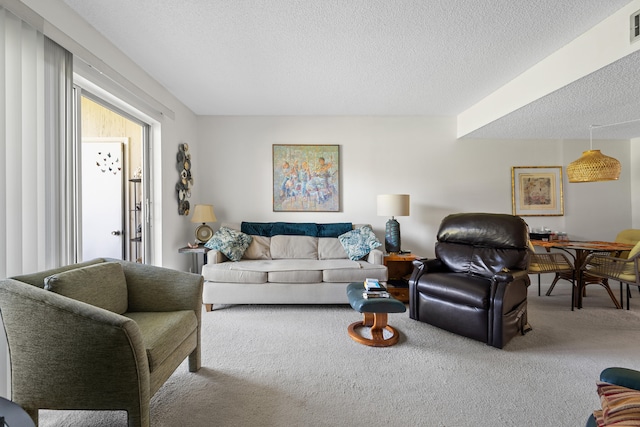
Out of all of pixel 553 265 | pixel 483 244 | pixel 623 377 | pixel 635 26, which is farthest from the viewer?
pixel 553 265

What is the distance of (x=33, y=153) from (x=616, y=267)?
17.3ft

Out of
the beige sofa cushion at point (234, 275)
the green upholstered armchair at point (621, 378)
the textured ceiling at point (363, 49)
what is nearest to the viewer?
the green upholstered armchair at point (621, 378)

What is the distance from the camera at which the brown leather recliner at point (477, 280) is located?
85.5 inches

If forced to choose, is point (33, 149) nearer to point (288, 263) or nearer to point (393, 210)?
point (288, 263)

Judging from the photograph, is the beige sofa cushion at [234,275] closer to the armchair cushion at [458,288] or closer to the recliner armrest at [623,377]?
the armchair cushion at [458,288]

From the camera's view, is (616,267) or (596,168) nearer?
(596,168)

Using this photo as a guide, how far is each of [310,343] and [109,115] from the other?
3.56 m

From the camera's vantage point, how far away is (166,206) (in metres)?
3.23

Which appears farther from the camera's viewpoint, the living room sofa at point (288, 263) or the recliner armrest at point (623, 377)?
the living room sofa at point (288, 263)

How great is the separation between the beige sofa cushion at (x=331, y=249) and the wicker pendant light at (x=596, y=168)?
277 centimetres

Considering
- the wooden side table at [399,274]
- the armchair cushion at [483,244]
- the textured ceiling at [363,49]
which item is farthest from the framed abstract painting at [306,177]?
the armchair cushion at [483,244]

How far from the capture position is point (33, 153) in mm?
1623

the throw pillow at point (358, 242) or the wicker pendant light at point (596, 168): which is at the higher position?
the wicker pendant light at point (596, 168)

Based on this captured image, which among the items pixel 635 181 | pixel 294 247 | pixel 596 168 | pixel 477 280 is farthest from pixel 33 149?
pixel 635 181
